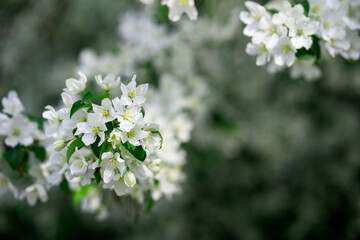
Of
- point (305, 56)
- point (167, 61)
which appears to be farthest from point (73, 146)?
point (167, 61)

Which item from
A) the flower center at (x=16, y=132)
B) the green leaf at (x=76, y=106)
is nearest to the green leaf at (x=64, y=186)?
the flower center at (x=16, y=132)

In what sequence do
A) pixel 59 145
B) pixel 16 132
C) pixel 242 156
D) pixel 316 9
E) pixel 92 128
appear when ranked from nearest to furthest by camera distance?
pixel 92 128
pixel 59 145
pixel 316 9
pixel 16 132
pixel 242 156

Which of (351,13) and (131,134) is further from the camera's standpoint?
(351,13)

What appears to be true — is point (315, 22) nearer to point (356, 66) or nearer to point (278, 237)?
point (356, 66)

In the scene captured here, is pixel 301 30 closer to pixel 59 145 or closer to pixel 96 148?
pixel 96 148

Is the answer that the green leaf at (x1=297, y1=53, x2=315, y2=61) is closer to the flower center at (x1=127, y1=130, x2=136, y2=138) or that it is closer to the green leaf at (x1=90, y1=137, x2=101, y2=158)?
the flower center at (x1=127, y1=130, x2=136, y2=138)

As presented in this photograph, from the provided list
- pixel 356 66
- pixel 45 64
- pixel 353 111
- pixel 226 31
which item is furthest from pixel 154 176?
pixel 45 64

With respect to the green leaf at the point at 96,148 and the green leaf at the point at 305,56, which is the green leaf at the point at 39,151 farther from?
the green leaf at the point at 305,56

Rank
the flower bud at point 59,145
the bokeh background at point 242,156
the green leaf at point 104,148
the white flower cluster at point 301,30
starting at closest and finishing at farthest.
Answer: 1. the green leaf at point 104,148
2. the flower bud at point 59,145
3. the white flower cluster at point 301,30
4. the bokeh background at point 242,156
